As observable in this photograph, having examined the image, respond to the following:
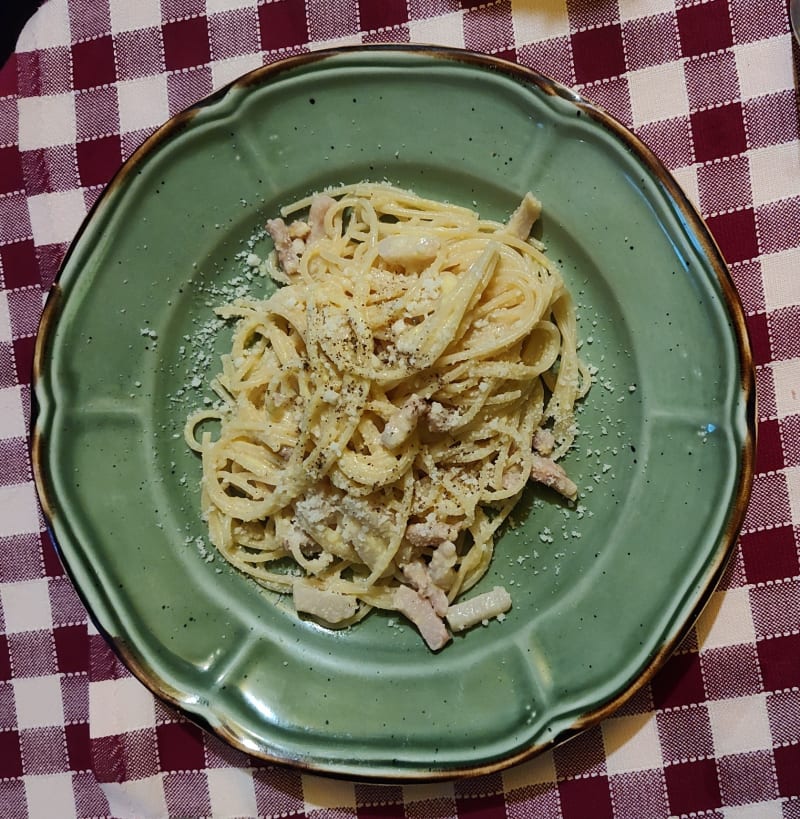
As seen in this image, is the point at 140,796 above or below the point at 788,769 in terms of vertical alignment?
above

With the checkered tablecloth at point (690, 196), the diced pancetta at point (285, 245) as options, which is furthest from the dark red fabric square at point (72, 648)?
the diced pancetta at point (285, 245)

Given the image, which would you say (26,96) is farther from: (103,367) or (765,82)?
(765,82)

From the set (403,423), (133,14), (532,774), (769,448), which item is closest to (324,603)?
(403,423)

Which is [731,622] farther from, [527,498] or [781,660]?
[527,498]

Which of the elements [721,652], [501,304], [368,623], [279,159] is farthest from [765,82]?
[368,623]

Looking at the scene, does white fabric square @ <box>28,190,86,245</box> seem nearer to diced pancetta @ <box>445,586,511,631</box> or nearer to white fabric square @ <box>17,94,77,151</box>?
white fabric square @ <box>17,94,77,151</box>

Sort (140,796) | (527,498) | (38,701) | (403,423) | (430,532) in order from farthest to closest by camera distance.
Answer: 1. (38,701)
2. (140,796)
3. (527,498)
4. (430,532)
5. (403,423)
